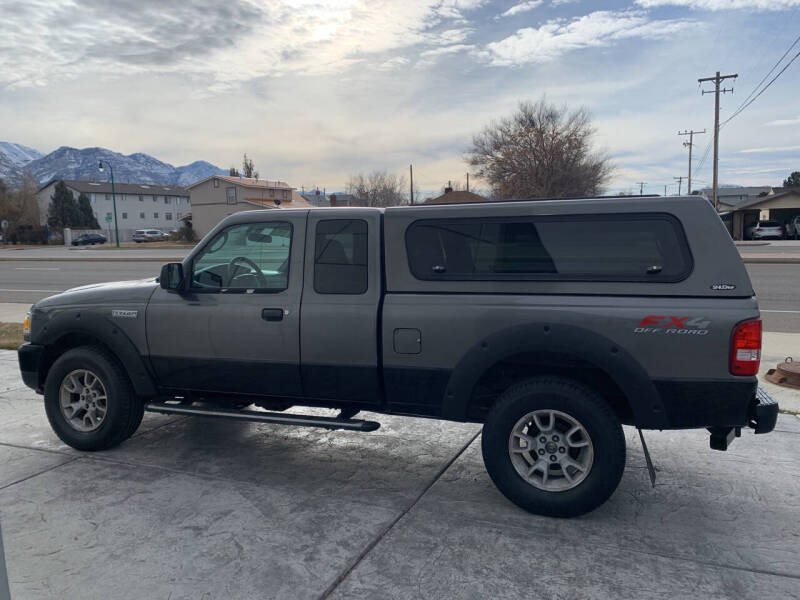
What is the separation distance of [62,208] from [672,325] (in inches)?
3503

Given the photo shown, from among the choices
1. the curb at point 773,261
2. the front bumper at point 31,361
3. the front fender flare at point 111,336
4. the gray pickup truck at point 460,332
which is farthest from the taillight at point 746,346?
the curb at point 773,261

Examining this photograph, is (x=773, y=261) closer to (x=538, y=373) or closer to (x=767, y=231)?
(x=538, y=373)

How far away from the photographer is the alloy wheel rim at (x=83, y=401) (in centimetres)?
493

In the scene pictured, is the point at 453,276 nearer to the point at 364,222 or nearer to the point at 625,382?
the point at 364,222

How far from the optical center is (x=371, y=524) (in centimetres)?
372

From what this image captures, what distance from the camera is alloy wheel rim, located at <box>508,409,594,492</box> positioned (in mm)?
3761

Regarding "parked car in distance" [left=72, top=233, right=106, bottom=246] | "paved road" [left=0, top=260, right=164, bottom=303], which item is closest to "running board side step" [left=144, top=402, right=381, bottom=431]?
"paved road" [left=0, top=260, right=164, bottom=303]

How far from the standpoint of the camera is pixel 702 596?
296cm

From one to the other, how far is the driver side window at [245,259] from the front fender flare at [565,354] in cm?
157

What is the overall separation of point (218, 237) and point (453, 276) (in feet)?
6.20

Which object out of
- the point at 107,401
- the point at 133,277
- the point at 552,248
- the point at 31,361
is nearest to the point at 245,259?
the point at 107,401

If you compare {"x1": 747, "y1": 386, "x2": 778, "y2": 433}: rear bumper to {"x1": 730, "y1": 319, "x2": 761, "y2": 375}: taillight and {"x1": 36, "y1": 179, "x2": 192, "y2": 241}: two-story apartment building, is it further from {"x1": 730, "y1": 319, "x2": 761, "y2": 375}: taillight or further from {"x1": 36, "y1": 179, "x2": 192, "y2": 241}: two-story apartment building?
{"x1": 36, "y1": 179, "x2": 192, "y2": 241}: two-story apartment building

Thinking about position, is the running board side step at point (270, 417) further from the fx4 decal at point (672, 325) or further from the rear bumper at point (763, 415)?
the rear bumper at point (763, 415)

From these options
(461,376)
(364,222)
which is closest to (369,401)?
(461,376)
